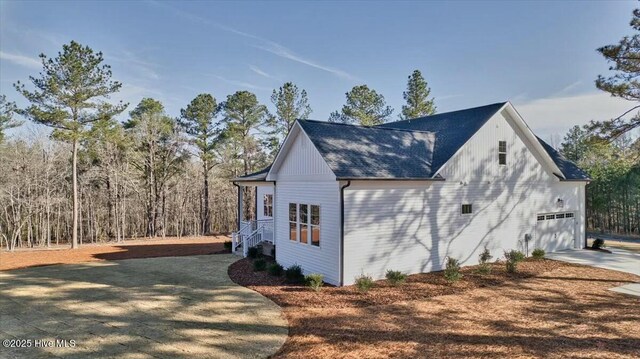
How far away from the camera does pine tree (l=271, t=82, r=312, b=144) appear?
3206 cm

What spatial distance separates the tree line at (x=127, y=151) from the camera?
21891mm

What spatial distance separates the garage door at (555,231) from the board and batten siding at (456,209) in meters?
0.41

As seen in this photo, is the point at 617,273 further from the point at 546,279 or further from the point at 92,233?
the point at 92,233

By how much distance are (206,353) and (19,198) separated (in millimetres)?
28012

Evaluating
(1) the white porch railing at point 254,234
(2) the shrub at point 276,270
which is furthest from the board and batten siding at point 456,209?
(1) the white porch railing at point 254,234

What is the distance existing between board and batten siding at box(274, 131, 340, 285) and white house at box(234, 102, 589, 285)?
0.04 m

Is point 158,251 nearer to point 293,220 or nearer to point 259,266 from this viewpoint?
point 259,266

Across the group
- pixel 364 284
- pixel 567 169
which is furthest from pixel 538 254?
pixel 364 284

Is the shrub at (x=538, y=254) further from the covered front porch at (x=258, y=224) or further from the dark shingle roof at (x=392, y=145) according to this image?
the covered front porch at (x=258, y=224)

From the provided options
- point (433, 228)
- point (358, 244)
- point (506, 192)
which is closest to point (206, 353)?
point (358, 244)

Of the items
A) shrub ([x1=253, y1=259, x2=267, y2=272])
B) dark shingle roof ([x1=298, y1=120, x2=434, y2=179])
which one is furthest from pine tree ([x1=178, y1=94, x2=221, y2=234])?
dark shingle roof ([x1=298, y1=120, x2=434, y2=179])

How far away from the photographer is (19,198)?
2622cm

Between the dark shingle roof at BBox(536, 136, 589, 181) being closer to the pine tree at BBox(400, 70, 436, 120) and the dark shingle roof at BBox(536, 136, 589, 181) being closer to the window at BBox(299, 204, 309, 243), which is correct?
the window at BBox(299, 204, 309, 243)

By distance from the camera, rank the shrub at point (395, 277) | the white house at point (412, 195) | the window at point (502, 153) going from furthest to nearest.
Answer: the window at point (502, 153), the white house at point (412, 195), the shrub at point (395, 277)
